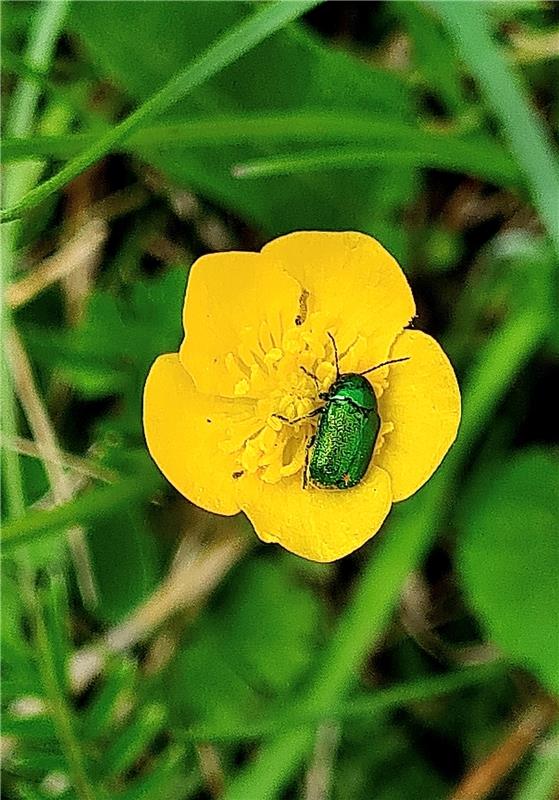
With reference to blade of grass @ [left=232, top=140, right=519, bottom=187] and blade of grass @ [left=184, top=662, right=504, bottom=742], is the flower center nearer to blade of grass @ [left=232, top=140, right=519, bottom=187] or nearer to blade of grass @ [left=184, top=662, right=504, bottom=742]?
blade of grass @ [left=232, top=140, right=519, bottom=187]

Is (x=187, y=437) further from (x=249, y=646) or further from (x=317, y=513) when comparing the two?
(x=249, y=646)

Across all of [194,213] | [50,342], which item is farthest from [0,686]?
[194,213]

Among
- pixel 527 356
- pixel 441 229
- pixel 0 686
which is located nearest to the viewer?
pixel 0 686

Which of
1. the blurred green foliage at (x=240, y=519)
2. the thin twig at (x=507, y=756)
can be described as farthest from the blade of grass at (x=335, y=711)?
the thin twig at (x=507, y=756)

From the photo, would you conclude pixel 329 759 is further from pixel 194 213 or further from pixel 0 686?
pixel 194 213

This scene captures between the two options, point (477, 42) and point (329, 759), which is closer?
point (477, 42)

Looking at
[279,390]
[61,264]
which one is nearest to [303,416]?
[279,390]

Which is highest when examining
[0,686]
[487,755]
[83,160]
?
[83,160]
